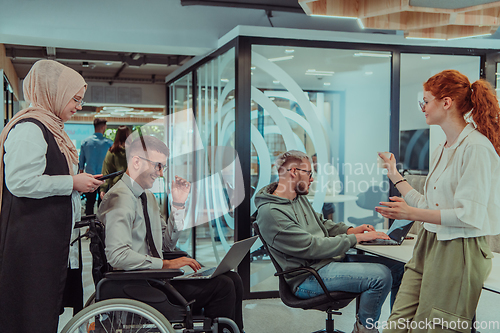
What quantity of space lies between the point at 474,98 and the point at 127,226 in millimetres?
1671

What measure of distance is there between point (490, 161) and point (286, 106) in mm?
2626

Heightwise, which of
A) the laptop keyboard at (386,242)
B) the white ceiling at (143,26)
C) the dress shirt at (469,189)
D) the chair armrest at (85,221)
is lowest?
the laptop keyboard at (386,242)

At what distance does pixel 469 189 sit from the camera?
1.79m

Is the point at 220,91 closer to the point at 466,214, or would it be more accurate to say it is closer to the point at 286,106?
the point at 286,106

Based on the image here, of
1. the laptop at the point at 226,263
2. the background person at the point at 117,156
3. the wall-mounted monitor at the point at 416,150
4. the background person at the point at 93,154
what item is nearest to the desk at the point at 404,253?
the laptop at the point at 226,263

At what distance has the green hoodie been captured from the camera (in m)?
2.63

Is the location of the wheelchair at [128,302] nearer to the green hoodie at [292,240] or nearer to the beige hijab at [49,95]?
the beige hijab at [49,95]

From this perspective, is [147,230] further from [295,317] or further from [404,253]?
[295,317]

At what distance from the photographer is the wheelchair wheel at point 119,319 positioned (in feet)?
6.47

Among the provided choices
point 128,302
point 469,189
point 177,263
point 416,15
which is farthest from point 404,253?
point 416,15

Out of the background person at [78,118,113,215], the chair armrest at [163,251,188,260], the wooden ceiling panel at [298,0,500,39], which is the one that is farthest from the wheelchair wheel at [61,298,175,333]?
the background person at [78,118,113,215]

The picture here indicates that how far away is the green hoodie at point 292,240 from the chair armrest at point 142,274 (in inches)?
30.6

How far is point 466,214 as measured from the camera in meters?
1.78

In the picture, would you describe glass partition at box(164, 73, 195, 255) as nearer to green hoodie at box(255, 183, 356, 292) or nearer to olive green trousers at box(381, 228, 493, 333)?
green hoodie at box(255, 183, 356, 292)
